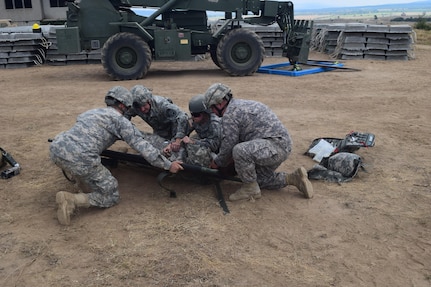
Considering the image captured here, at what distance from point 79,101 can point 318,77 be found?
20.0ft

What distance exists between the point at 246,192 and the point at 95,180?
1406 millimetres

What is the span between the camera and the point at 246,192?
431 cm

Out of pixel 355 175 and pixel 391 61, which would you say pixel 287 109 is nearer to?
pixel 355 175

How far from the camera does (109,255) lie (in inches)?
135

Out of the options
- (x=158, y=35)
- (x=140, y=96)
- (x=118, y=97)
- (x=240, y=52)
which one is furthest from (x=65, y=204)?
(x=240, y=52)

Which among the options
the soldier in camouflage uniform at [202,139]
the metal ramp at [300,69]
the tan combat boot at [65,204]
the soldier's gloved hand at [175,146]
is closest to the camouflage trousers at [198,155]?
the soldier in camouflage uniform at [202,139]

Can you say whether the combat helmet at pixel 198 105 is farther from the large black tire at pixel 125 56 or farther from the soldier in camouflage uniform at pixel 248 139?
the large black tire at pixel 125 56

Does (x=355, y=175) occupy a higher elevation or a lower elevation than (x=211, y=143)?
lower

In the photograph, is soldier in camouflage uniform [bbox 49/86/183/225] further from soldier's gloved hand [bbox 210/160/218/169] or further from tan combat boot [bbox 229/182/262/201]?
tan combat boot [bbox 229/182/262/201]

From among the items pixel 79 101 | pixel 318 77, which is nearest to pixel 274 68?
pixel 318 77

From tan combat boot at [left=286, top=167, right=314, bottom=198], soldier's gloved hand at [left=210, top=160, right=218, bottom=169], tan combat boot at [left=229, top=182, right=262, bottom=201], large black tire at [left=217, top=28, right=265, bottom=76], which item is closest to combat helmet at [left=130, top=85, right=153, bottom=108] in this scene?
soldier's gloved hand at [left=210, top=160, right=218, bottom=169]

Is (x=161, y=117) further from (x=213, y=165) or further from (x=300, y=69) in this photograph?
(x=300, y=69)

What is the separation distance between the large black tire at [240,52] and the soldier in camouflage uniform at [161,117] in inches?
269

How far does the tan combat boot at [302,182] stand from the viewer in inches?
171
